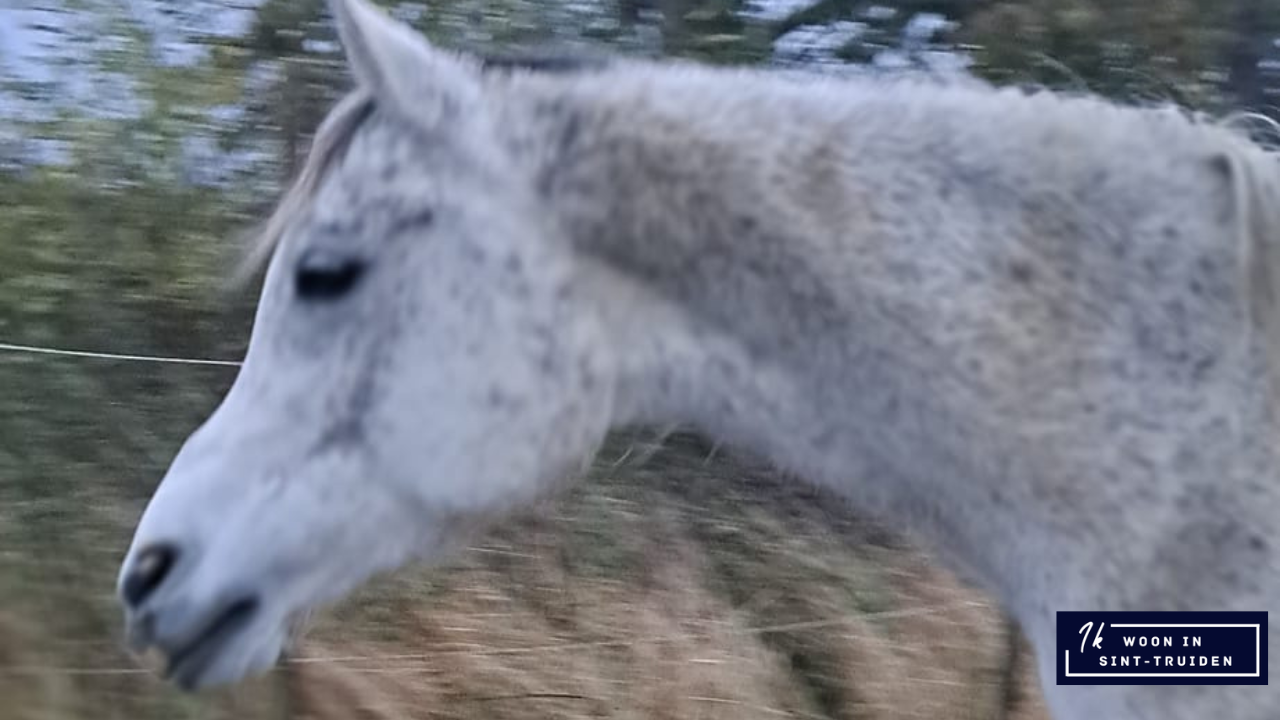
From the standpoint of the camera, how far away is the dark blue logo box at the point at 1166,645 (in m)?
1.36

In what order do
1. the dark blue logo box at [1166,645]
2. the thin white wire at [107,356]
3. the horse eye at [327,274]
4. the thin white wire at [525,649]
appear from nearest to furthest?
the dark blue logo box at [1166,645] < the horse eye at [327,274] < the thin white wire at [107,356] < the thin white wire at [525,649]

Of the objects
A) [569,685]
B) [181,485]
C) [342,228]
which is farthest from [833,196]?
[569,685]

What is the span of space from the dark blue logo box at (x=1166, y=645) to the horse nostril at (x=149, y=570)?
42.8 inches

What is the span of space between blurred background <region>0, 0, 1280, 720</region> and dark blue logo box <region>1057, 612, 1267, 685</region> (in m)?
1.77

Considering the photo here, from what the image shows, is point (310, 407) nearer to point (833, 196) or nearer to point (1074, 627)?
point (833, 196)

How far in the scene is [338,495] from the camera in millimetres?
1463

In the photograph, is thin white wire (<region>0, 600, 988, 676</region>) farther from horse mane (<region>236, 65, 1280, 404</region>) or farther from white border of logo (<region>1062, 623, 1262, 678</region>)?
white border of logo (<region>1062, 623, 1262, 678</region>)

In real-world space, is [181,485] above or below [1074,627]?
above

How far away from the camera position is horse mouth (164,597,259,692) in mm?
1462

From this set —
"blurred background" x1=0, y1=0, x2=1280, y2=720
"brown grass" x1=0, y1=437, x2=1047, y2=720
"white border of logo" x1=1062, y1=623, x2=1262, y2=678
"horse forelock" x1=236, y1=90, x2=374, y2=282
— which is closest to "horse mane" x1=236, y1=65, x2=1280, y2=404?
"horse forelock" x1=236, y1=90, x2=374, y2=282

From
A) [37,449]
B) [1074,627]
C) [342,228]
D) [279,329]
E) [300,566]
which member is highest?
[342,228]

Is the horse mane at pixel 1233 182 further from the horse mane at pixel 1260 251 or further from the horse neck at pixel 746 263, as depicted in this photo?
the horse neck at pixel 746 263

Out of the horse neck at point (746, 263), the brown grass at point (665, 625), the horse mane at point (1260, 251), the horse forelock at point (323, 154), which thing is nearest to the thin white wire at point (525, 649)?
the brown grass at point (665, 625)

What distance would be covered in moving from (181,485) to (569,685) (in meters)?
1.99
